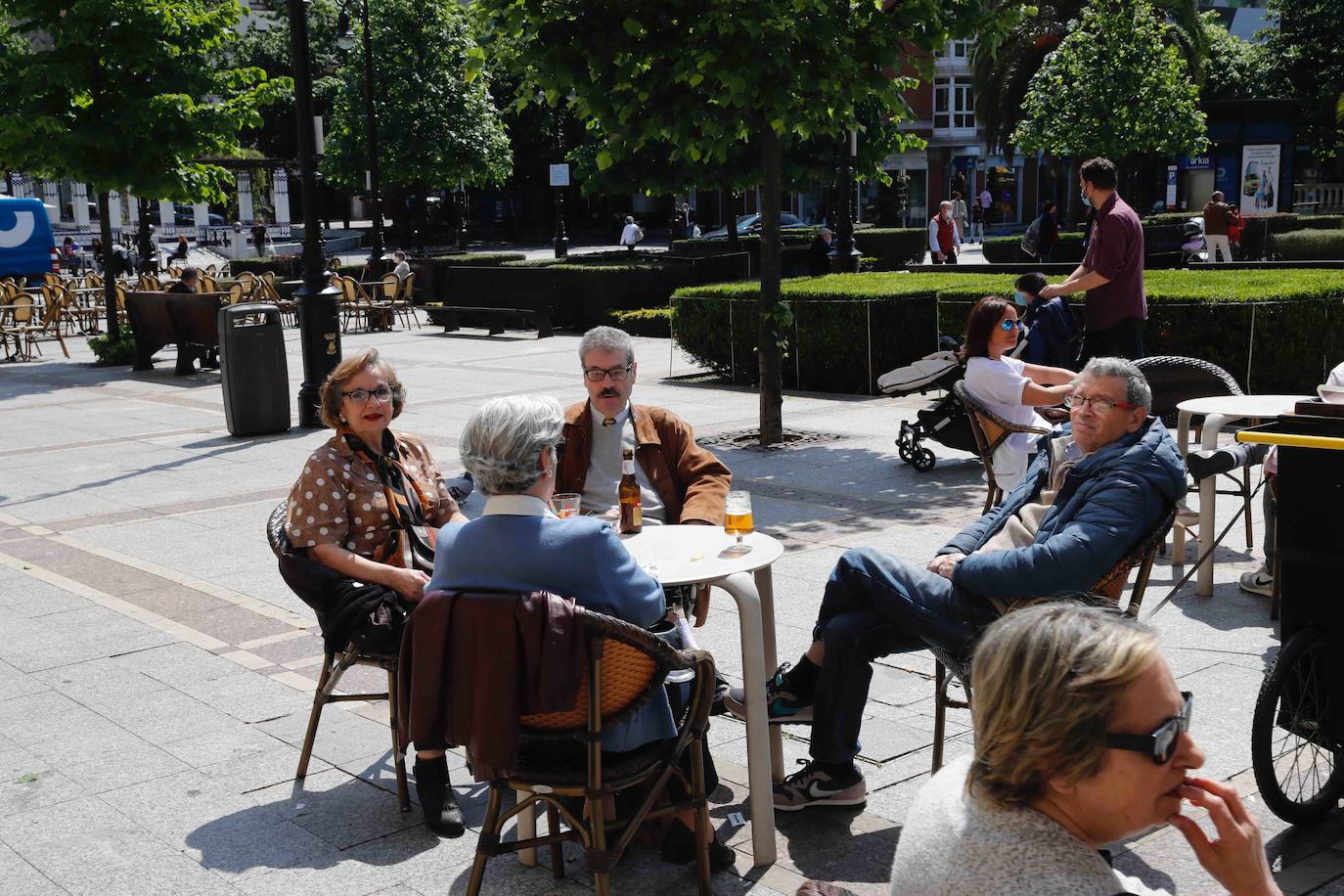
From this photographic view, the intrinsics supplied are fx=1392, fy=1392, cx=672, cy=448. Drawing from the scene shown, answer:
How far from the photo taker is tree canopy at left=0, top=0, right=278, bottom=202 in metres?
17.5

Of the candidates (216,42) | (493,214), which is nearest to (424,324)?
(216,42)

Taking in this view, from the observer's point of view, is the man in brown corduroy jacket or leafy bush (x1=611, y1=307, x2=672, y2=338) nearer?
the man in brown corduroy jacket

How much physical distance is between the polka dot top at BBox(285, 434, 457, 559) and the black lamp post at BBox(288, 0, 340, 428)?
8276 millimetres

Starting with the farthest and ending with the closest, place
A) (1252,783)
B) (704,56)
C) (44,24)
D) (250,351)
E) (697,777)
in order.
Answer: (44,24) < (250,351) < (704,56) < (1252,783) < (697,777)

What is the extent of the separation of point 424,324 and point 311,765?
21285mm

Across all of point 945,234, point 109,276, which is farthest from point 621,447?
point 945,234

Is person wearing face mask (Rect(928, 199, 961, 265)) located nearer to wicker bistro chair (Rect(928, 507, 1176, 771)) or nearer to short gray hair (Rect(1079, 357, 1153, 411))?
short gray hair (Rect(1079, 357, 1153, 411))

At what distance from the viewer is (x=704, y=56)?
972 cm

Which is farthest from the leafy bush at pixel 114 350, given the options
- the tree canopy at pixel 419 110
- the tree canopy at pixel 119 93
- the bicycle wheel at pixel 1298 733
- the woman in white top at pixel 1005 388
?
the tree canopy at pixel 419 110

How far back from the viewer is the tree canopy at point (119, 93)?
1755 cm

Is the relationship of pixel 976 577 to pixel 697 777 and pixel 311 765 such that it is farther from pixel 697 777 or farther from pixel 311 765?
pixel 311 765

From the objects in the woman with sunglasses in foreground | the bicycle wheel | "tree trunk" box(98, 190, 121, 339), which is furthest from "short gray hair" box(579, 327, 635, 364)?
"tree trunk" box(98, 190, 121, 339)

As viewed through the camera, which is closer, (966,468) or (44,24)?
(966,468)

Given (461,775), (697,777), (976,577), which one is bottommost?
(461,775)
